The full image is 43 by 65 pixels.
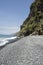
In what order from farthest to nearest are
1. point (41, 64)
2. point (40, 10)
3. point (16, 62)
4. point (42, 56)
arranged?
point (40, 10) < point (42, 56) < point (16, 62) < point (41, 64)

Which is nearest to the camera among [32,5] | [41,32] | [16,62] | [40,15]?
[16,62]

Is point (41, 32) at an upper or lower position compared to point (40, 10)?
lower

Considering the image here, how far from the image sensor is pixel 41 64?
769 inches

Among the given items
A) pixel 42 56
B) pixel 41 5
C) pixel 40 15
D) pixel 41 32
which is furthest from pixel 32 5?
pixel 42 56

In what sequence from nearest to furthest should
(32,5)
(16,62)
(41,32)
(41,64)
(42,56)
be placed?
(41,64) < (16,62) < (42,56) < (41,32) < (32,5)

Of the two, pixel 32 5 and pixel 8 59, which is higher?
pixel 32 5

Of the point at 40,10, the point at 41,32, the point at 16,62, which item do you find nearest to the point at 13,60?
the point at 16,62

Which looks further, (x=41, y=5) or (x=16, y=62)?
(x=41, y=5)

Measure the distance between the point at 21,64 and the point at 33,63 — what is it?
1343mm

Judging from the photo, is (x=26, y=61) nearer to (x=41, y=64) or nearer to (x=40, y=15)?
(x=41, y=64)

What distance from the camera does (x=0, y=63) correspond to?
70.4 ft

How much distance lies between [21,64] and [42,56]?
12.3 feet

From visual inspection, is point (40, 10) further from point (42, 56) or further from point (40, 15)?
point (42, 56)

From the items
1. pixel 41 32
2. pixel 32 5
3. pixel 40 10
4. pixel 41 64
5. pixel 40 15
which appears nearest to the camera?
pixel 41 64
